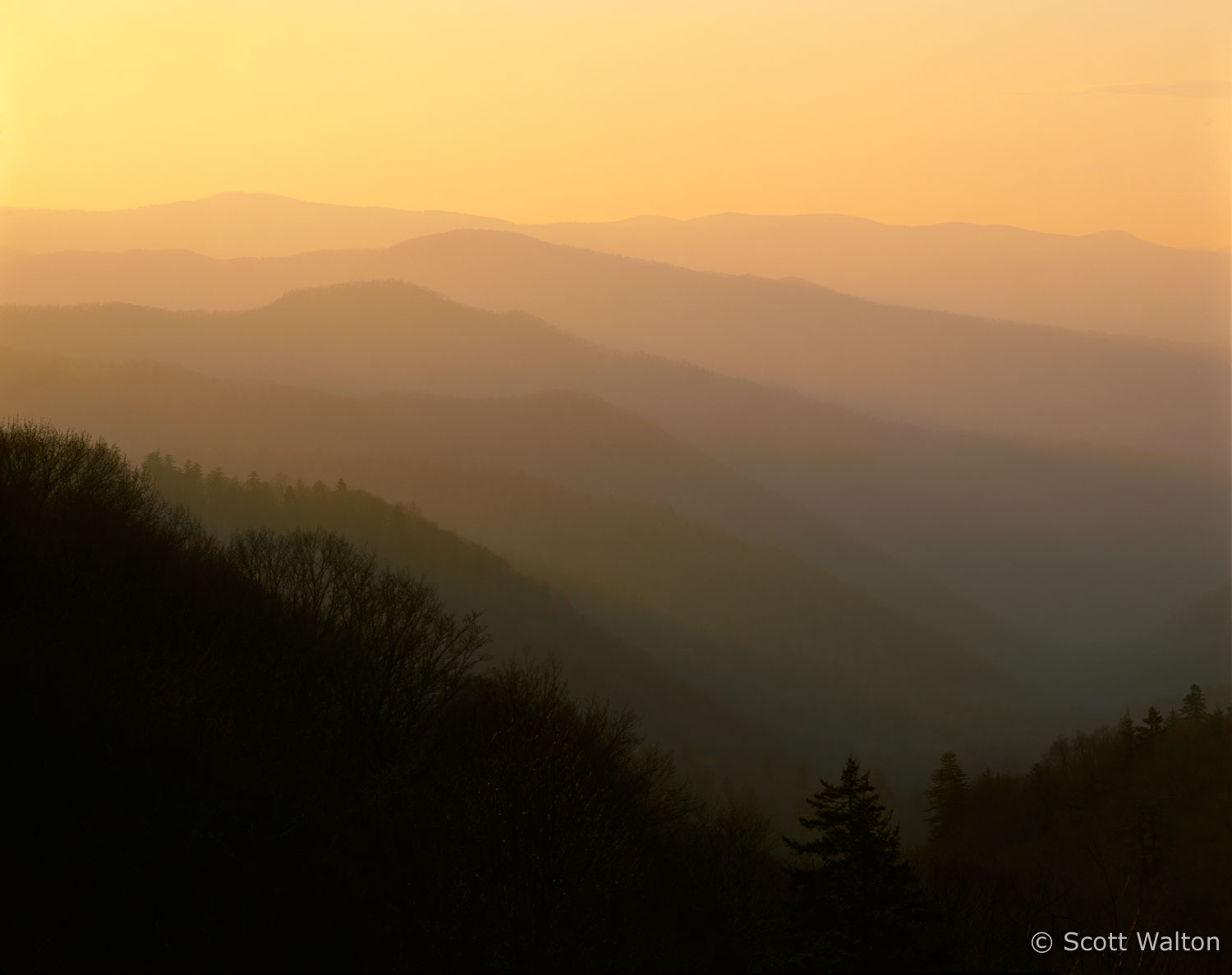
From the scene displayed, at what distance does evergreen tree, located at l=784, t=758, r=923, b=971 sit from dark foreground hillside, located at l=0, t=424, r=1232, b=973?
2.4 inches

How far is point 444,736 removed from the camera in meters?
39.5

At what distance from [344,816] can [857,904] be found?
14.0 meters

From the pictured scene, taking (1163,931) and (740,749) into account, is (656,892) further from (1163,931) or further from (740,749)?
(740,749)

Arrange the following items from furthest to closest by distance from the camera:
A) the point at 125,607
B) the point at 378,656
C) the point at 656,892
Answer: the point at 378,656, the point at 125,607, the point at 656,892

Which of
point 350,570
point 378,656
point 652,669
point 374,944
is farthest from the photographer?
point 652,669

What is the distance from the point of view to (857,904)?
20.4 m

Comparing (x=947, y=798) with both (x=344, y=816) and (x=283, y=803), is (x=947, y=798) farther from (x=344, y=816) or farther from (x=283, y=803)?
(x=283, y=803)

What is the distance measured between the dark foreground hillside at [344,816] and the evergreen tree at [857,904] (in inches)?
2.4

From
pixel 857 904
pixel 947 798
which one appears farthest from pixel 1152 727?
pixel 857 904

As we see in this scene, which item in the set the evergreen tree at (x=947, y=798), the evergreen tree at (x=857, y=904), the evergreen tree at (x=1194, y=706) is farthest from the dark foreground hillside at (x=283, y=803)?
the evergreen tree at (x=1194, y=706)

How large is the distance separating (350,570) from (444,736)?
46.9ft

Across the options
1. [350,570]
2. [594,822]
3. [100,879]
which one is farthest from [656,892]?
[350,570]

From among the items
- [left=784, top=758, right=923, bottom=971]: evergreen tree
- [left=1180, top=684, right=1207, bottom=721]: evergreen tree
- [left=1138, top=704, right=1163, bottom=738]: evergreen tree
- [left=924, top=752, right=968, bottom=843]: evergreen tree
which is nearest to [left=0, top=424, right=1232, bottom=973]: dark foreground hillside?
[left=784, top=758, right=923, bottom=971]: evergreen tree

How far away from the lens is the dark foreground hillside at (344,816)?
20.5 meters
